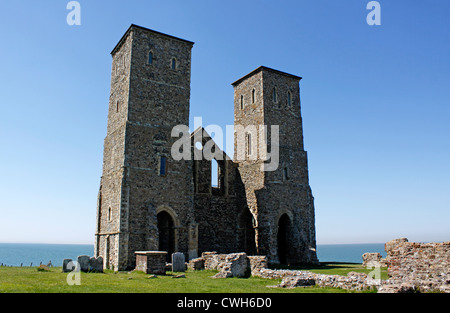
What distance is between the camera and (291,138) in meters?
32.5

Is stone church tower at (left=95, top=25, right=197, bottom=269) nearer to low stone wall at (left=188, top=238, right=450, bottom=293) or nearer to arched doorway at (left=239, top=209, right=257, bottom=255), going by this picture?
arched doorway at (left=239, top=209, right=257, bottom=255)

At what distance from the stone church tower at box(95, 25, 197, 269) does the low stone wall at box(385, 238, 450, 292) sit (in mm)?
14425

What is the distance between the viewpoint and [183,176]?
26.8m

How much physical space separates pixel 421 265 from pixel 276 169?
18.1m

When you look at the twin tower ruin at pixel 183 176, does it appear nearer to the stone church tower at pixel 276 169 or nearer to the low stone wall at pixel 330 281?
the stone church tower at pixel 276 169

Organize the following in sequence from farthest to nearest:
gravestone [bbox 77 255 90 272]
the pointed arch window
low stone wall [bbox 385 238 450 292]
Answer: the pointed arch window → gravestone [bbox 77 255 90 272] → low stone wall [bbox 385 238 450 292]

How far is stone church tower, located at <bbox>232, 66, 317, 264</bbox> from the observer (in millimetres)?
29719

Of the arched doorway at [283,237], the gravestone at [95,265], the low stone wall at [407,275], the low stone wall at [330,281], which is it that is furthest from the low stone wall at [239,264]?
the arched doorway at [283,237]

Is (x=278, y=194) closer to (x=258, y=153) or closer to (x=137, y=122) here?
(x=258, y=153)

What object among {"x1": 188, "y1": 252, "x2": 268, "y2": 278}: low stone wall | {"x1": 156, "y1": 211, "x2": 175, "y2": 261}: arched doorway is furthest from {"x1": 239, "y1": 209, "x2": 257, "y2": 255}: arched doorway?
{"x1": 188, "y1": 252, "x2": 268, "y2": 278}: low stone wall

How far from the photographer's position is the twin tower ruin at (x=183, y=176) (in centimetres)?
2475

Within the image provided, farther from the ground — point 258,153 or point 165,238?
point 258,153

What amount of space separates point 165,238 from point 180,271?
646cm
